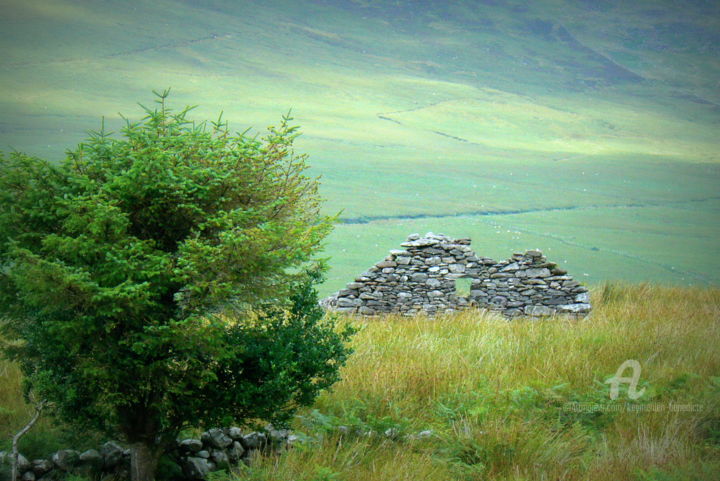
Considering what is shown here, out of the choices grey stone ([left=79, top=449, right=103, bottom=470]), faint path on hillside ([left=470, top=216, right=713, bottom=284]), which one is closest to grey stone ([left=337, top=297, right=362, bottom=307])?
grey stone ([left=79, top=449, right=103, bottom=470])

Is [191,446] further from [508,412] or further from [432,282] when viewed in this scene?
[432,282]

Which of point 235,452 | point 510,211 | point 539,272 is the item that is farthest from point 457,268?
point 510,211

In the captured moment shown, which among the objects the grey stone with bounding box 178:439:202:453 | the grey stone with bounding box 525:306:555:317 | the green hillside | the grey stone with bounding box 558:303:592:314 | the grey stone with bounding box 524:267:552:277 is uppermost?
the green hillside

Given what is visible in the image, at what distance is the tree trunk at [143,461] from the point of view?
565cm

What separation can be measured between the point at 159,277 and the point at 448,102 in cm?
7426

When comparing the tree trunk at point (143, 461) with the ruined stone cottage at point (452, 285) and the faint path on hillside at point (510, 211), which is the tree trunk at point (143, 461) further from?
the faint path on hillside at point (510, 211)

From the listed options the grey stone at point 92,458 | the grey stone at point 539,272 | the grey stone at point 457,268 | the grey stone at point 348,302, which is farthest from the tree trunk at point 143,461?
the grey stone at point 539,272

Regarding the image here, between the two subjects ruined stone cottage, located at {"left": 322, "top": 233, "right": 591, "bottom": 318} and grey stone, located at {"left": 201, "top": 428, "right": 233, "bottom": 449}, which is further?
ruined stone cottage, located at {"left": 322, "top": 233, "right": 591, "bottom": 318}

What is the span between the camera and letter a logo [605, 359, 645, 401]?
24.5ft

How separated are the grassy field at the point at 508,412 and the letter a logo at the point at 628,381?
0.07 m

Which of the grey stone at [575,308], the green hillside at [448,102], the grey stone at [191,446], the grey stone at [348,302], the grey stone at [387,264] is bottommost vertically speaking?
the grey stone at [191,446]

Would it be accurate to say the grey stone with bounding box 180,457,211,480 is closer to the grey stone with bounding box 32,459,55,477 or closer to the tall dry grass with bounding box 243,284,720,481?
the tall dry grass with bounding box 243,284,720,481

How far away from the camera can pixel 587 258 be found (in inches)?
1449

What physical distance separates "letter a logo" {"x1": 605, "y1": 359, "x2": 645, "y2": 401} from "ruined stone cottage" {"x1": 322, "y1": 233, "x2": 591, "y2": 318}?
5.45 meters
